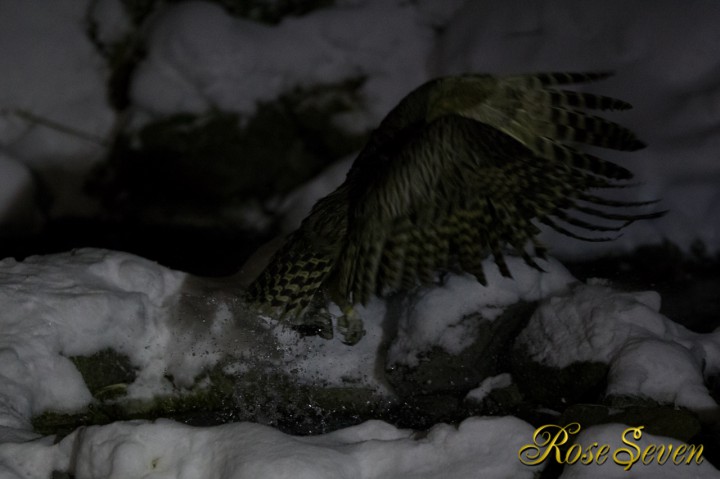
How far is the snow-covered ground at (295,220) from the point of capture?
204 cm

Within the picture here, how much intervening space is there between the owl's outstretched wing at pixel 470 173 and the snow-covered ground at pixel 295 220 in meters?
0.40

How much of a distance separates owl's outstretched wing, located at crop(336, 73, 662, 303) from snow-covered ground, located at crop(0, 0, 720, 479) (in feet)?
1.31

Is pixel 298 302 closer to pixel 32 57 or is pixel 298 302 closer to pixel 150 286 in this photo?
pixel 150 286

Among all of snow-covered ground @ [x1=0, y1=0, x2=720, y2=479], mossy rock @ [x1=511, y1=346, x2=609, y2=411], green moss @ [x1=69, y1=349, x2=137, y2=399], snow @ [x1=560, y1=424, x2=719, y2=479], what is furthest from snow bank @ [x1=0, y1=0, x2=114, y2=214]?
snow @ [x1=560, y1=424, x2=719, y2=479]

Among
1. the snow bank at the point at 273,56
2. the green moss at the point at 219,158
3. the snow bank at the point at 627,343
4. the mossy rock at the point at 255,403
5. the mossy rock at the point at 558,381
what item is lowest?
the mossy rock at the point at 255,403

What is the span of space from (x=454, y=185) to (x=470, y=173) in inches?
2.4

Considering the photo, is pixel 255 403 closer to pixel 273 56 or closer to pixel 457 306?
pixel 457 306

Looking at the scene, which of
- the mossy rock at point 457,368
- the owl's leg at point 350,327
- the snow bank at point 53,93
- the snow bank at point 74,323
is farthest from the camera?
the snow bank at point 53,93

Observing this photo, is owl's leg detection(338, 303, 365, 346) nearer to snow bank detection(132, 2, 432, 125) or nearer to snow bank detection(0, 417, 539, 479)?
snow bank detection(0, 417, 539, 479)

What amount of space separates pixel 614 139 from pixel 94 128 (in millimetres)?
3459

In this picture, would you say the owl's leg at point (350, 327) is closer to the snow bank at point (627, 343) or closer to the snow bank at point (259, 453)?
the snow bank at point (627, 343)

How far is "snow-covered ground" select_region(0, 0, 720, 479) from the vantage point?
2041mm

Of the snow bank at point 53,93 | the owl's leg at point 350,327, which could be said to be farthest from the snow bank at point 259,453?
the snow bank at point 53,93

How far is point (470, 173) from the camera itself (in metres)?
2.39
